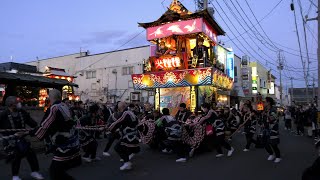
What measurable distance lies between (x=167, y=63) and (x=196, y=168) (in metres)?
13.8

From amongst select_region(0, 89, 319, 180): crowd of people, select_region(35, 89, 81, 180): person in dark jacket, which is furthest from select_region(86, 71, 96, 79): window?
select_region(35, 89, 81, 180): person in dark jacket

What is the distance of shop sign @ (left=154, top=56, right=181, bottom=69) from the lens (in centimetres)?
2170

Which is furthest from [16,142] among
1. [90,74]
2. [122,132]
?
[90,74]

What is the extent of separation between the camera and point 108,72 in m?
40.8

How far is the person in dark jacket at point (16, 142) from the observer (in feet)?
23.8

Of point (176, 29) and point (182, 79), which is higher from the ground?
point (176, 29)

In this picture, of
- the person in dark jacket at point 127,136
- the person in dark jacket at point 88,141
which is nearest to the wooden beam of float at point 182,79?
the person in dark jacket at point 88,141

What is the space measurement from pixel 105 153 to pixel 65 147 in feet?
19.6

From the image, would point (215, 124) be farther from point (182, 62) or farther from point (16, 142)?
point (182, 62)

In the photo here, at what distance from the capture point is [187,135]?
433 inches

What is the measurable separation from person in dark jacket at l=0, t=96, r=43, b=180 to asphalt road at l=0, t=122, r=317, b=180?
53 cm

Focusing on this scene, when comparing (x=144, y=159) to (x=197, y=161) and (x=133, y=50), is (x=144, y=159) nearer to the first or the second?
(x=197, y=161)

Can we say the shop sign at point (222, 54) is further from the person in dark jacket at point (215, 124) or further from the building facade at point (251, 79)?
the person in dark jacket at point (215, 124)

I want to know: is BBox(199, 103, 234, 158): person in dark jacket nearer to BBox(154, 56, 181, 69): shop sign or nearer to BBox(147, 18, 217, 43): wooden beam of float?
BBox(154, 56, 181, 69): shop sign
